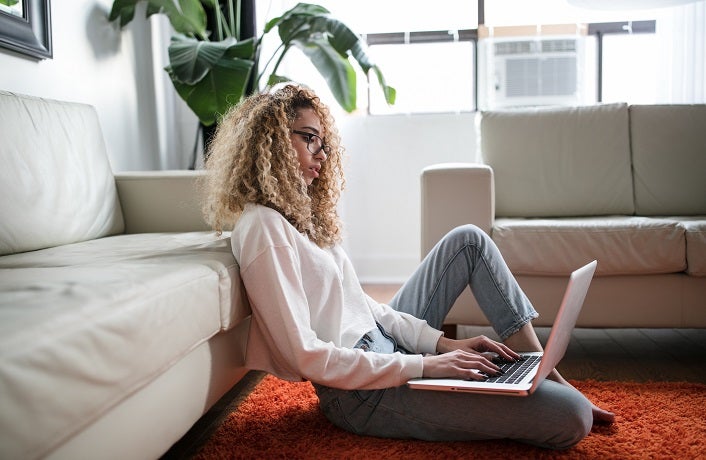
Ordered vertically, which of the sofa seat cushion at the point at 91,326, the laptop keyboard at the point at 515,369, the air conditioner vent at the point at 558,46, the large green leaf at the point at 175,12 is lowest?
the laptop keyboard at the point at 515,369

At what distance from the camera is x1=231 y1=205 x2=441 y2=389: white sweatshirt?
1.15m

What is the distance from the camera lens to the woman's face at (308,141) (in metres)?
1.36

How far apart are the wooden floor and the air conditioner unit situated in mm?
1588

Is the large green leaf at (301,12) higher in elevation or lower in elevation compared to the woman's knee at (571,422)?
higher

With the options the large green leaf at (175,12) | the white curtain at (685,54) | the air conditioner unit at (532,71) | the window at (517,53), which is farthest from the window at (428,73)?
the large green leaf at (175,12)

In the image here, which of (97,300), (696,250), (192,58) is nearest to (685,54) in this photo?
(696,250)

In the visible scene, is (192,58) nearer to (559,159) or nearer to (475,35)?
(559,159)

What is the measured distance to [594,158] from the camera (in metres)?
2.57

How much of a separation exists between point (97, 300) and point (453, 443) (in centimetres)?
80

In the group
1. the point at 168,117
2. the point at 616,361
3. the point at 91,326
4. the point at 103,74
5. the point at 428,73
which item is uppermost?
the point at 428,73

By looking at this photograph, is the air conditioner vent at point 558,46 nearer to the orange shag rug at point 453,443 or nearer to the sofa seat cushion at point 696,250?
the sofa seat cushion at point 696,250

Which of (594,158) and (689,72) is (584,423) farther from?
(689,72)

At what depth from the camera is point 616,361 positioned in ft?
6.69

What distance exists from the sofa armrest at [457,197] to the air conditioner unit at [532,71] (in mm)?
1666
